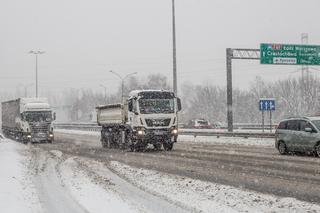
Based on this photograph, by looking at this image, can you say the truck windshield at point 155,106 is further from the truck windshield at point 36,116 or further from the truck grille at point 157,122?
the truck windshield at point 36,116

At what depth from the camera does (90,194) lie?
12.8 metres

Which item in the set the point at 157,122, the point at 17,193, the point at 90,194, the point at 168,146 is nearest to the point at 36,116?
the point at 168,146

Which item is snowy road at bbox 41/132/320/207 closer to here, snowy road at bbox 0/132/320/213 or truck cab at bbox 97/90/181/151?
A: snowy road at bbox 0/132/320/213

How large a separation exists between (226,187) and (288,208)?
10.4ft

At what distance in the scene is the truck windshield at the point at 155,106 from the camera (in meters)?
28.5

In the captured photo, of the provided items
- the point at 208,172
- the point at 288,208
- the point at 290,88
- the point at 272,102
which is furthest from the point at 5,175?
the point at 290,88

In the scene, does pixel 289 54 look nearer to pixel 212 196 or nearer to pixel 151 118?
pixel 151 118

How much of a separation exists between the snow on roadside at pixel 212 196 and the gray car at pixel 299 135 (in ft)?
27.6

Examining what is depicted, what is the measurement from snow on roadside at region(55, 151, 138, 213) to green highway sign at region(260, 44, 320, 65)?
2739cm

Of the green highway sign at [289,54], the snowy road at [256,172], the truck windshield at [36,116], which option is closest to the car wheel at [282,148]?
the snowy road at [256,172]

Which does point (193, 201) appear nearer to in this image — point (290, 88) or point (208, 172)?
point (208, 172)

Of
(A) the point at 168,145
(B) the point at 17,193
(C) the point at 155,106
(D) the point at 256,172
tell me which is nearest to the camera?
(B) the point at 17,193

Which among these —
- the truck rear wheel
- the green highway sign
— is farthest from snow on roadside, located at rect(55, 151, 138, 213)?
the green highway sign

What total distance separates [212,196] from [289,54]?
32.9 meters
